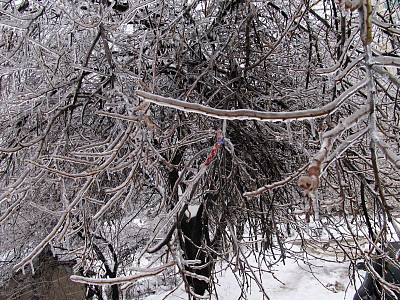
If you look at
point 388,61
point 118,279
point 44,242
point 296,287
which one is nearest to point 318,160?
point 388,61

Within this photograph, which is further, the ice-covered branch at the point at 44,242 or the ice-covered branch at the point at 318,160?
the ice-covered branch at the point at 44,242

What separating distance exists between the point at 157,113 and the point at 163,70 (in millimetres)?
690

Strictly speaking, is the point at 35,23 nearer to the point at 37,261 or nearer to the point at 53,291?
the point at 37,261

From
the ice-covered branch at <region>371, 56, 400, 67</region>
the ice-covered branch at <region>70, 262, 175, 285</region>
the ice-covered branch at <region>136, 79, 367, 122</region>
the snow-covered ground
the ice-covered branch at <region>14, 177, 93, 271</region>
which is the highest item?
the ice-covered branch at <region>371, 56, 400, 67</region>

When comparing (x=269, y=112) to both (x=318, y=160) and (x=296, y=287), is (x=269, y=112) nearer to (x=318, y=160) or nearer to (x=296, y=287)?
(x=318, y=160)

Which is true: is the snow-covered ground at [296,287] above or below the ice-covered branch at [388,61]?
below

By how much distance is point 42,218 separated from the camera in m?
5.28

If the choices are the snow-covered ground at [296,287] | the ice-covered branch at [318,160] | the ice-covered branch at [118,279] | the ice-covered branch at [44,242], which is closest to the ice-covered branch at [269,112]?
the ice-covered branch at [318,160]

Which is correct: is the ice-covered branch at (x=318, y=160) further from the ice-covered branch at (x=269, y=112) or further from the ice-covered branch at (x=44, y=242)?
the ice-covered branch at (x=44, y=242)

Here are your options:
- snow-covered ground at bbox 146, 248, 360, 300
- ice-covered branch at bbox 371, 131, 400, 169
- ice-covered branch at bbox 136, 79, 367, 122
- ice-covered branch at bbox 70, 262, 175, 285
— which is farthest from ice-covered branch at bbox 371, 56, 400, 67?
snow-covered ground at bbox 146, 248, 360, 300

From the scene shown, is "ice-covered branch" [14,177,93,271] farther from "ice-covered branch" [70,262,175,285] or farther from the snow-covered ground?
the snow-covered ground

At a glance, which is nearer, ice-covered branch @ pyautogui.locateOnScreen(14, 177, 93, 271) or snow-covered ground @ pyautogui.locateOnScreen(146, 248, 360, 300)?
ice-covered branch @ pyautogui.locateOnScreen(14, 177, 93, 271)

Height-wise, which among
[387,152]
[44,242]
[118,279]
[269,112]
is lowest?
[118,279]

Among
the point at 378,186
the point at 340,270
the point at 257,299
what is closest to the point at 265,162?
the point at 378,186
